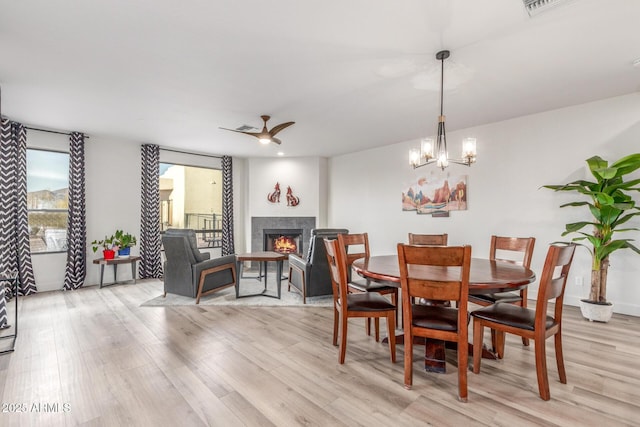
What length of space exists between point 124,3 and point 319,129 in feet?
10.8

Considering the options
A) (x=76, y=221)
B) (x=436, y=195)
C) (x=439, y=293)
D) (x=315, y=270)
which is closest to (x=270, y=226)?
(x=315, y=270)

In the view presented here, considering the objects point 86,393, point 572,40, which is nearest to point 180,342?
point 86,393

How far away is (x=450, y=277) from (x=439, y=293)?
0.25 meters

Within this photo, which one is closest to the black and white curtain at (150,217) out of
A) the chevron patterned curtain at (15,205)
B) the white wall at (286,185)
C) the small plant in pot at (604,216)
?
the chevron patterned curtain at (15,205)

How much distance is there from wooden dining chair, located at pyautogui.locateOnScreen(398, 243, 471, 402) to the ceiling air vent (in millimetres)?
1755

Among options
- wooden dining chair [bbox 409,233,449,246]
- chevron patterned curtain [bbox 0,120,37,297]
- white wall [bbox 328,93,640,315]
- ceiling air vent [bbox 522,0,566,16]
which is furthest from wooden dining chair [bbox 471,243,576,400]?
chevron patterned curtain [bbox 0,120,37,297]

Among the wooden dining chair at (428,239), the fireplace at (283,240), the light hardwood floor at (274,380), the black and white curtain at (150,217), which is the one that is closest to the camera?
the light hardwood floor at (274,380)

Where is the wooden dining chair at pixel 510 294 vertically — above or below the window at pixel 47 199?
below

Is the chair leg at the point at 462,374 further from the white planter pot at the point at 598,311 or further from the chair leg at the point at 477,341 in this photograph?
the white planter pot at the point at 598,311

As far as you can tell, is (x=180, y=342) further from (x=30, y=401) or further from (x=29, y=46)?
(x=29, y=46)

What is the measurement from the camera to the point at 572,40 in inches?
98.7

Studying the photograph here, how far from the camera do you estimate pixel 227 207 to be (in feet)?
23.6

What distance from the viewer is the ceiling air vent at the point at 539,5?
2.05 metres

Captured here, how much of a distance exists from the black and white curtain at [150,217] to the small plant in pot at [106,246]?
0.59 metres
